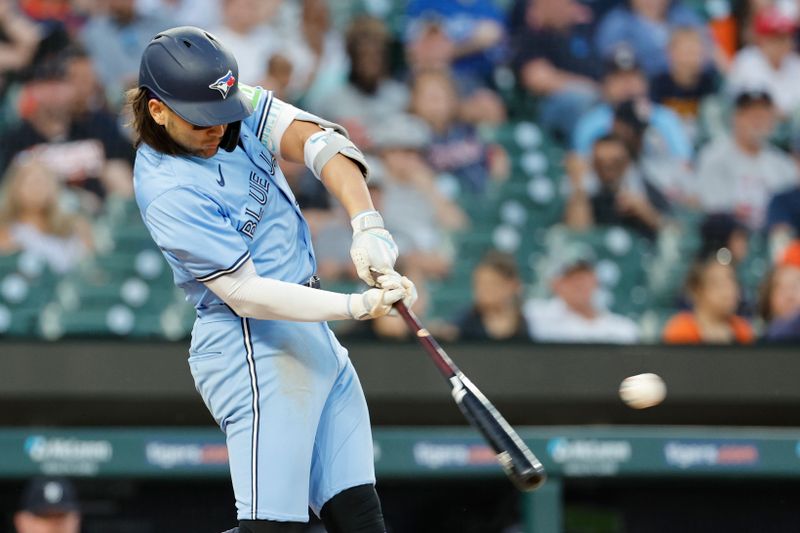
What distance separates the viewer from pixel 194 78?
296cm

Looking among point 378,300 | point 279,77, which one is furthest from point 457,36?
point 378,300

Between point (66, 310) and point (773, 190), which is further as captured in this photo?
point (773, 190)

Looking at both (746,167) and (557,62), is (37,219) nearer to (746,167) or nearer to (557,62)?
(557,62)

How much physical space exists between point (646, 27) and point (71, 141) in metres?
3.35

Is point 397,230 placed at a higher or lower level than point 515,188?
lower

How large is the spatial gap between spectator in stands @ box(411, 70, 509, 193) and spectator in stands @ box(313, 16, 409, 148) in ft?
0.37

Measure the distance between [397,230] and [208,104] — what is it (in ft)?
11.8

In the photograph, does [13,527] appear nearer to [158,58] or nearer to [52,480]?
[52,480]

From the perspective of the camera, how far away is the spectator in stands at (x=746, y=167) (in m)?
6.92

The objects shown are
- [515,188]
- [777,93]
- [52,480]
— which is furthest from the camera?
[777,93]

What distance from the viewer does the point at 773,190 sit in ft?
22.9

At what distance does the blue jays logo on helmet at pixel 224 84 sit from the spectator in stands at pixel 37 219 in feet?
11.0

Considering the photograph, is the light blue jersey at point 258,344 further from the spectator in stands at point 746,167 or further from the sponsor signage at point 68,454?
the spectator in stands at point 746,167

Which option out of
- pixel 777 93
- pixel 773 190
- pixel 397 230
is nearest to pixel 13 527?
pixel 397 230
